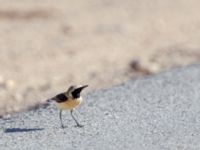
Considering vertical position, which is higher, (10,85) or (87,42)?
(10,85)

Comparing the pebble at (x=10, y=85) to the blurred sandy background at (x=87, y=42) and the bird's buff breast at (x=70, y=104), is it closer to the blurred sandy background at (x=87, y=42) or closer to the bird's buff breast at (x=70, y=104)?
the blurred sandy background at (x=87, y=42)

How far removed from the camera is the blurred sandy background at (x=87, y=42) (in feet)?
49.5

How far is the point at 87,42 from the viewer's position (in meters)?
19.6

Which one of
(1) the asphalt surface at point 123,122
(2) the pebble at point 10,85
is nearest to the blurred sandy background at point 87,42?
(2) the pebble at point 10,85

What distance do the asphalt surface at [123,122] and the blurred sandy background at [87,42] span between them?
6.55ft

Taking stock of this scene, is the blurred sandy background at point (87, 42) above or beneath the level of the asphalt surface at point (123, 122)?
beneath

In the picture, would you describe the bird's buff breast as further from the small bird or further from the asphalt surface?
the asphalt surface

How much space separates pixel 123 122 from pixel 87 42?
1028 cm

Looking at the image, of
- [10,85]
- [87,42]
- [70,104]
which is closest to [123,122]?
[70,104]

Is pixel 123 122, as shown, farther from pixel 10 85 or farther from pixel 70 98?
pixel 10 85

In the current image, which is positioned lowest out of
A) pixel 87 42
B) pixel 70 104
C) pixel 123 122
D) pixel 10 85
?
pixel 87 42

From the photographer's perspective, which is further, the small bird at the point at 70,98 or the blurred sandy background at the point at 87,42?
the blurred sandy background at the point at 87,42

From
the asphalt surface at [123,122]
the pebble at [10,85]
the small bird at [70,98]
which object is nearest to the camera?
the asphalt surface at [123,122]

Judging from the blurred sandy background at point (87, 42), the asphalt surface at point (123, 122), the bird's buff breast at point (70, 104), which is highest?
the bird's buff breast at point (70, 104)
